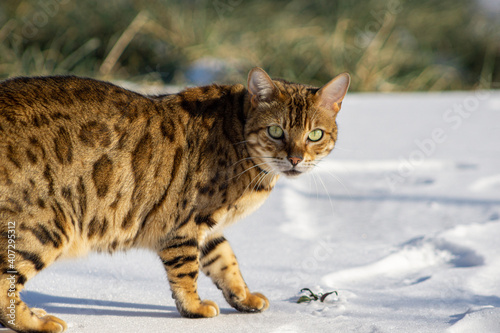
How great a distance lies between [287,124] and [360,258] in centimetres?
107

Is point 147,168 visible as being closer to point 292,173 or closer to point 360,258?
point 292,173

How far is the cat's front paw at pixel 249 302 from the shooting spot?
278cm

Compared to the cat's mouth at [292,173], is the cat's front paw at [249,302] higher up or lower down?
lower down

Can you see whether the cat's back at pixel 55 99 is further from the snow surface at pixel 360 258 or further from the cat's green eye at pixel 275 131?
the snow surface at pixel 360 258

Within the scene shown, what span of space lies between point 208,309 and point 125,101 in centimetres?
103

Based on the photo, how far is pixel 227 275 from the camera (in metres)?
2.86

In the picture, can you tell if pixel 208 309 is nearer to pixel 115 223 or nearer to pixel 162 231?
pixel 162 231

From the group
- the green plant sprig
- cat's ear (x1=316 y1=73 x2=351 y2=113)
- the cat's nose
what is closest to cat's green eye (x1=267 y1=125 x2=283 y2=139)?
the cat's nose

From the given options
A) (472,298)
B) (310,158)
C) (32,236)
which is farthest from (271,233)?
(32,236)

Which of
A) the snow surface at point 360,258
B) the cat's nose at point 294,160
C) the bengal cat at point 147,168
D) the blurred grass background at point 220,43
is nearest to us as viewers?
the bengal cat at point 147,168

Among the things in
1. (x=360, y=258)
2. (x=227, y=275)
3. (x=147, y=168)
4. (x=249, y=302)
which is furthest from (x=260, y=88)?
(x=360, y=258)

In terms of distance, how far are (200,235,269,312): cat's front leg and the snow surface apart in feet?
0.20

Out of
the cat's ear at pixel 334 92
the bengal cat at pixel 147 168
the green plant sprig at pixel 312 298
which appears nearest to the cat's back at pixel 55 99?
the bengal cat at pixel 147 168

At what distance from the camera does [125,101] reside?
2.73 meters
